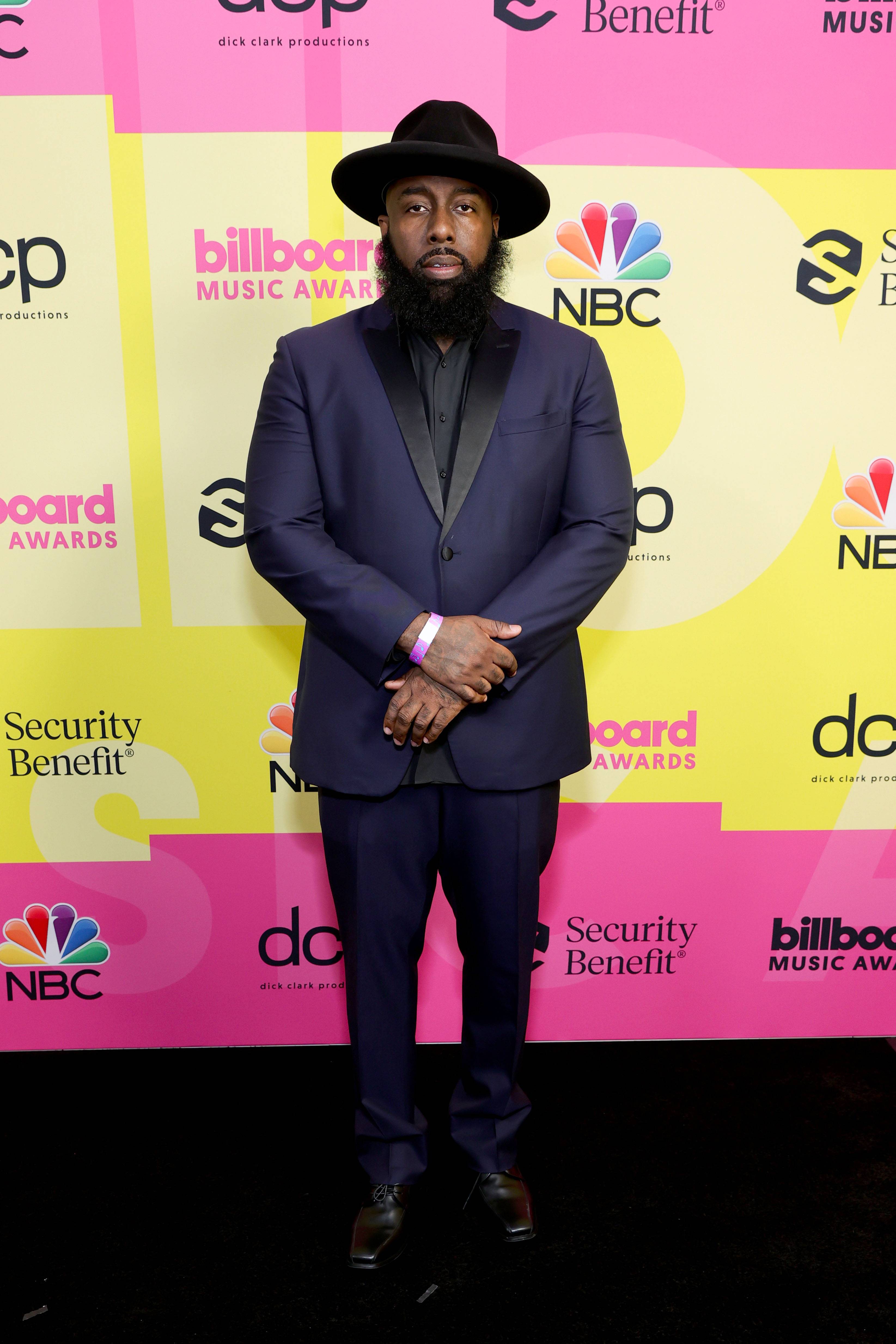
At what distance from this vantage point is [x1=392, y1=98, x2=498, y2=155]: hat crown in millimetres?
1722

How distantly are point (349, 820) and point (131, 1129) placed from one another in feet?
3.47

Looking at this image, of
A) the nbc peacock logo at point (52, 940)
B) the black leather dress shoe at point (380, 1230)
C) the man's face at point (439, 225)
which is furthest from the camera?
the nbc peacock logo at point (52, 940)


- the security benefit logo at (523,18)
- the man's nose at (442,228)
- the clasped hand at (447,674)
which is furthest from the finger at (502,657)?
the security benefit logo at (523,18)

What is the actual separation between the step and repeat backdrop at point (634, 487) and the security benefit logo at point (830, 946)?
1cm

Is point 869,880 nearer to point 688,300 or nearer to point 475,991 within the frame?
point 475,991

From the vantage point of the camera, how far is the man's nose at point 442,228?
171cm

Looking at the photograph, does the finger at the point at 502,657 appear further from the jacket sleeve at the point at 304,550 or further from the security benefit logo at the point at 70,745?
the security benefit logo at the point at 70,745

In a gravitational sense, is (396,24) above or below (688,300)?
above

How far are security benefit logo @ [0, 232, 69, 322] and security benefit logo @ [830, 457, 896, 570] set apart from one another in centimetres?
192

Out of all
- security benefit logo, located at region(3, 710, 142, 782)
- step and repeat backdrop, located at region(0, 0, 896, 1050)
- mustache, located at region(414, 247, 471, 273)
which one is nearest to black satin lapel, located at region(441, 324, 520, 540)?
mustache, located at region(414, 247, 471, 273)

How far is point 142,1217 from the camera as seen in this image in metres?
1.97

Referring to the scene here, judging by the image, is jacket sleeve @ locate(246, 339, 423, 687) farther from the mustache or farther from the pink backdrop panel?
the pink backdrop panel

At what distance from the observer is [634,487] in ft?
7.87

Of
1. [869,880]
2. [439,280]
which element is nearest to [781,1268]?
[869,880]
